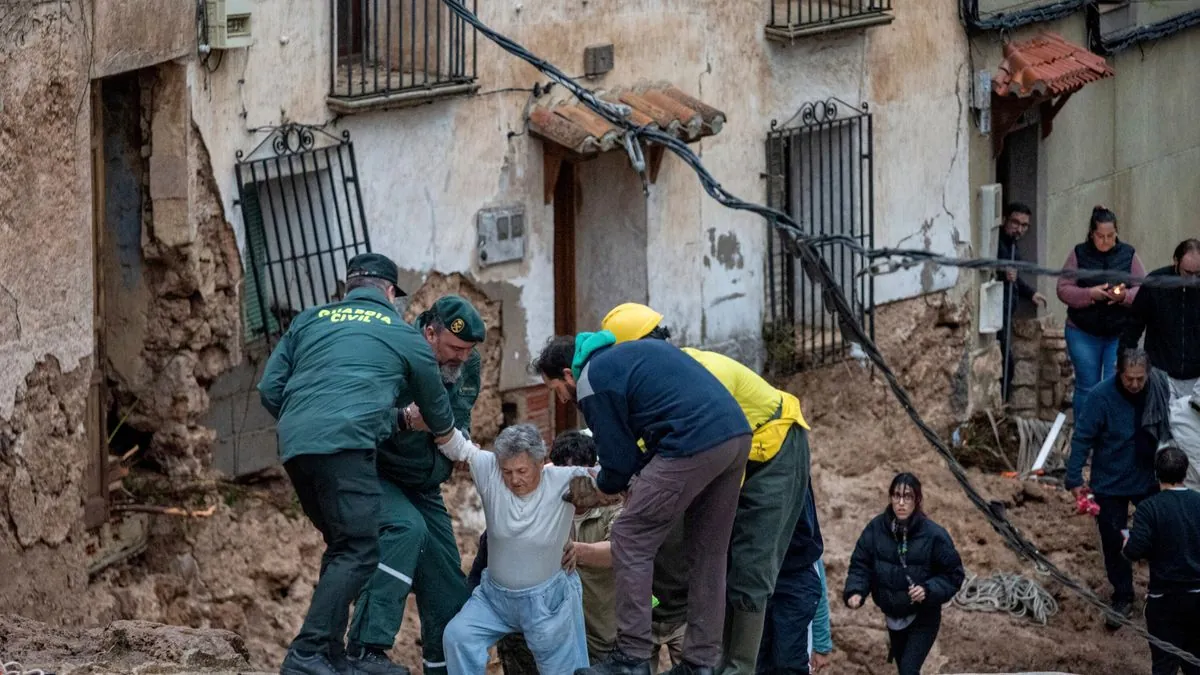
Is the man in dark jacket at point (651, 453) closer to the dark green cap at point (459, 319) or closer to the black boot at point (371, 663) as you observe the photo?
the dark green cap at point (459, 319)

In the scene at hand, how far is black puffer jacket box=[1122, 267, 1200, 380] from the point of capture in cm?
1344

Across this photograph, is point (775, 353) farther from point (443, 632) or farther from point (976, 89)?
point (443, 632)

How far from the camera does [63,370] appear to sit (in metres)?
10.3

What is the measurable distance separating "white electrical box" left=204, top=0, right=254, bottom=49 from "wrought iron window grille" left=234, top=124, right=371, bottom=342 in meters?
0.58

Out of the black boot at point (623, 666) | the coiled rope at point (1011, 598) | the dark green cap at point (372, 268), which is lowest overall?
the coiled rope at point (1011, 598)

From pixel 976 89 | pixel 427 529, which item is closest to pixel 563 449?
pixel 427 529

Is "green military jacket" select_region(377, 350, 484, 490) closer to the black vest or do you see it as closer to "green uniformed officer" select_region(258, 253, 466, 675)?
"green uniformed officer" select_region(258, 253, 466, 675)

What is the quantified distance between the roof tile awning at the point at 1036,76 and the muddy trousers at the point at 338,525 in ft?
28.0

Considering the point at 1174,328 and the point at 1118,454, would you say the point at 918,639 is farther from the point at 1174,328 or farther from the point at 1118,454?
the point at 1174,328

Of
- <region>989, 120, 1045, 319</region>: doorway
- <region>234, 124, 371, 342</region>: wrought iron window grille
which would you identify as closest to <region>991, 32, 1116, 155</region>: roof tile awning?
<region>989, 120, 1045, 319</region>: doorway

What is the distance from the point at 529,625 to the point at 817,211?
6.75 m

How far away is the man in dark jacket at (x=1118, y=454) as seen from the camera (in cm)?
1263

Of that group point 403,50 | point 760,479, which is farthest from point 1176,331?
point 760,479

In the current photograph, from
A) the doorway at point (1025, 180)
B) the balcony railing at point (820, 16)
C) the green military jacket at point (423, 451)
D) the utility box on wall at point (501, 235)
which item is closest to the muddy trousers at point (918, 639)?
the green military jacket at point (423, 451)
